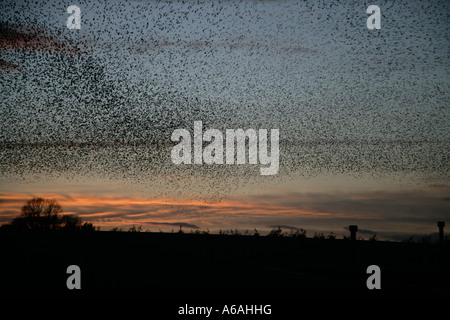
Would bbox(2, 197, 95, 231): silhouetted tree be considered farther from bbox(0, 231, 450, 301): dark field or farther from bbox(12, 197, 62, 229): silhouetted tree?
bbox(0, 231, 450, 301): dark field

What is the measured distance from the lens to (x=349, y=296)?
10812 millimetres

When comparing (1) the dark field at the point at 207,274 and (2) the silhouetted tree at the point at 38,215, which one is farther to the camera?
(2) the silhouetted tree at the point at 38,215

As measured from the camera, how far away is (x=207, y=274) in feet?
50.3

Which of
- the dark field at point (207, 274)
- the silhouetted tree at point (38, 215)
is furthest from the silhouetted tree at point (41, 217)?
the dark field at point (207, 274)

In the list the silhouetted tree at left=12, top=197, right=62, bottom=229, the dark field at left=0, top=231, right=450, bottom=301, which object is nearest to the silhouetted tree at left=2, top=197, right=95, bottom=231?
the silhouetted tree at left=12, top=197, right=62, bottom=229

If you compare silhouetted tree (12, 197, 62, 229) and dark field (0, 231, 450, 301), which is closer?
dark field (0, 231, 450, 301)

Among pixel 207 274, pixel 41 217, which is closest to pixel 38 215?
pixel 41 217

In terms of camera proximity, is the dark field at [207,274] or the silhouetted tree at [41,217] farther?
the silhouetted tree at [41,217]

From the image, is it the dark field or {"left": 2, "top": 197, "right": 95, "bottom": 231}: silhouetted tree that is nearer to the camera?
the dark field

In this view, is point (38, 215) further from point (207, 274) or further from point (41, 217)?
point (207, 274)

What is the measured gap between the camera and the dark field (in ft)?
38.0

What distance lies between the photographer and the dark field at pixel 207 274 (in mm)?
11570

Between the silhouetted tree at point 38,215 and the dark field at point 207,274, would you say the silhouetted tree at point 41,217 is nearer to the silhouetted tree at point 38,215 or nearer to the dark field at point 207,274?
the silhouetted tree at point 38,215
